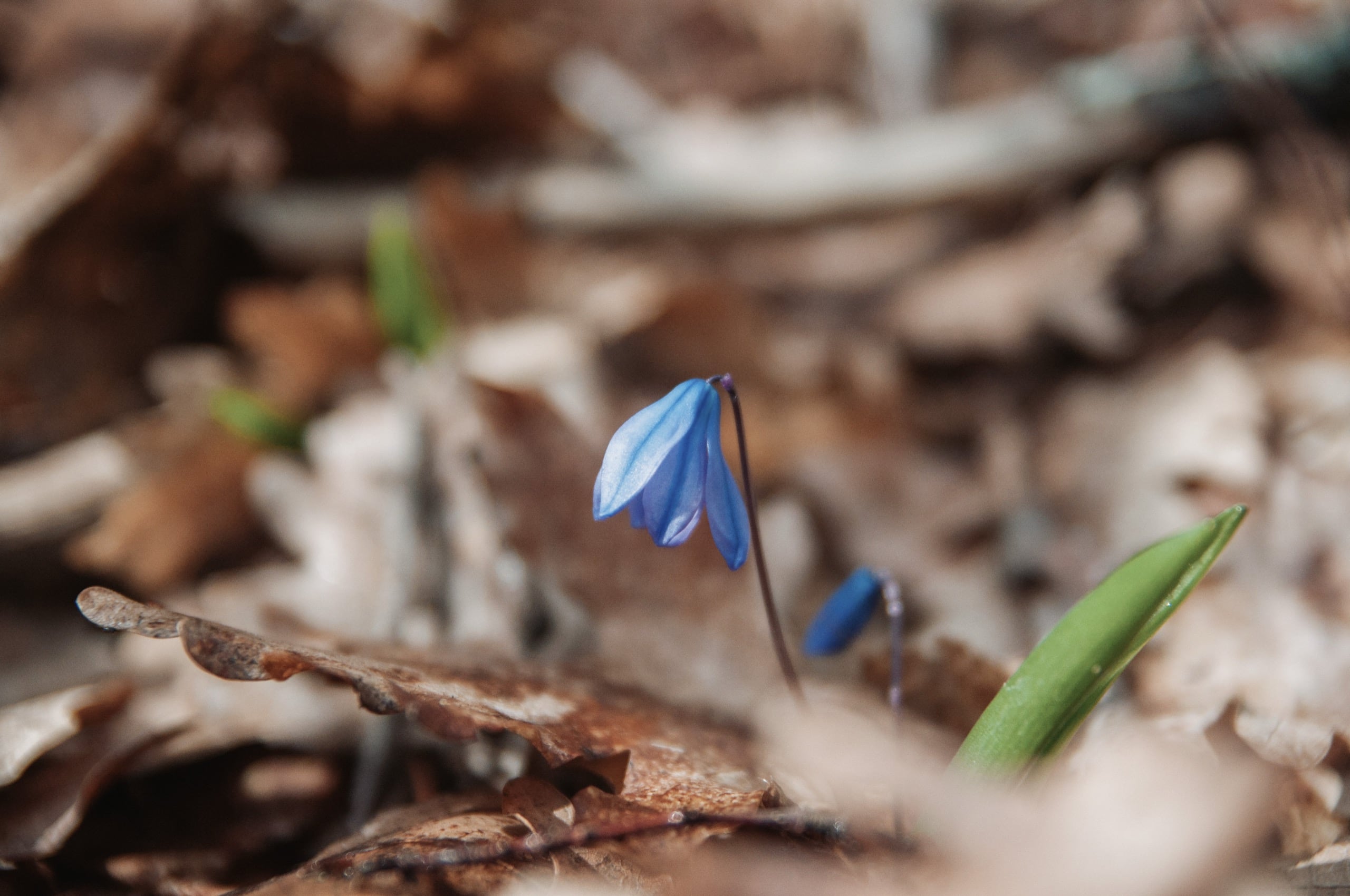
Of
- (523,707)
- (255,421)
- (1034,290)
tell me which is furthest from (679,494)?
(1034,290)

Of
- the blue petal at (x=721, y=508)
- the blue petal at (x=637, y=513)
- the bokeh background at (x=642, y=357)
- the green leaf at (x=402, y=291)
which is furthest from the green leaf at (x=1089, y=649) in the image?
the green leaf at (x=402, y=291)

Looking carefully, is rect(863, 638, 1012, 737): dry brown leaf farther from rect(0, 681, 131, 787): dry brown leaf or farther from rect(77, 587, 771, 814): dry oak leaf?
rect(0, 681, 131, 787): dry brown leaf

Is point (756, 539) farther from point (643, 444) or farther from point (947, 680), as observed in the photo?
point (947, 680)

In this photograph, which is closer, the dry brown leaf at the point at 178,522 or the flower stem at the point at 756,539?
the flower stem at the point at 756,539

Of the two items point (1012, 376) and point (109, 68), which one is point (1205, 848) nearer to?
point (1012, 376)

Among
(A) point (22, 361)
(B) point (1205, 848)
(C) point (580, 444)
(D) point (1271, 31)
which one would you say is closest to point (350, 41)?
(A) point (22, 361)

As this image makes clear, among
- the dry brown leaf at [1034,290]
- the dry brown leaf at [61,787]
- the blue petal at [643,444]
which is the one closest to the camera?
the blue petal at [643,444]

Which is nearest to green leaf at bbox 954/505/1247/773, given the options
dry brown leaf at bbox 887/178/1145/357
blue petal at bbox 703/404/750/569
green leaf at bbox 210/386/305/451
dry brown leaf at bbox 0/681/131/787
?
blue petal at bbox 703/404/750/569

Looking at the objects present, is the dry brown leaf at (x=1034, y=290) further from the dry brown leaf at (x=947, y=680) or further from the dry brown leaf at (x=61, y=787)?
the dry brown leaf at (x=61, y=787)
